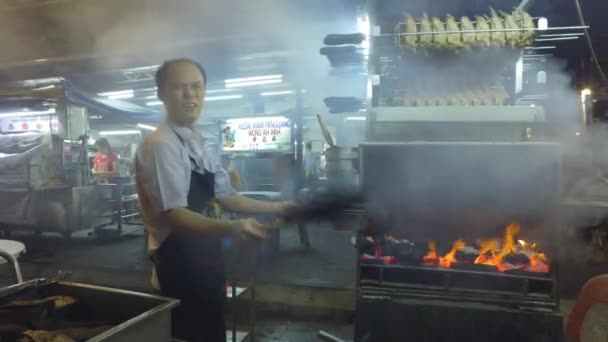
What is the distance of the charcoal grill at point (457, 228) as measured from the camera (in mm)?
2775

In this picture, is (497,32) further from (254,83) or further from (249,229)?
(254,83)

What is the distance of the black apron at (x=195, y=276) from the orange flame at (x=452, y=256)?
1.86 meters

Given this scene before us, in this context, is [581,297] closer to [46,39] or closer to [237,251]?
[237,251]

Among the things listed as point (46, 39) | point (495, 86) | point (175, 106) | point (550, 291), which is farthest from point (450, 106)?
point (46, 39)

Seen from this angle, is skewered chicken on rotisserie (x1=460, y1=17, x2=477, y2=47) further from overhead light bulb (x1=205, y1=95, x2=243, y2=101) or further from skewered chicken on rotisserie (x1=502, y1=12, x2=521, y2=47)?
overhead light bulb (x1=205, y1=95, x2=243, y2=101)

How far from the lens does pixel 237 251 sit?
347cm

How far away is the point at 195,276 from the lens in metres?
2.10

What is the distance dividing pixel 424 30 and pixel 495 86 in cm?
88

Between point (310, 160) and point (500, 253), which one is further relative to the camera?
point (310, 160)

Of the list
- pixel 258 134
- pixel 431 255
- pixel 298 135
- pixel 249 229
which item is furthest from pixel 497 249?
pixel 258 134

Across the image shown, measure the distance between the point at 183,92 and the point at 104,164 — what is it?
28.8 feet

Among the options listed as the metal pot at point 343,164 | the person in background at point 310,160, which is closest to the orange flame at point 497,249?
the metal pot at point 343,164

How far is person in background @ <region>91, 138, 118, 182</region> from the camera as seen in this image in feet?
31.3

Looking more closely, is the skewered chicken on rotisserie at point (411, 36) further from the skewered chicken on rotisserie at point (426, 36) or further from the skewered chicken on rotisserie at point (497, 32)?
the skewered chicken on rotisserie at point (497, 32)
